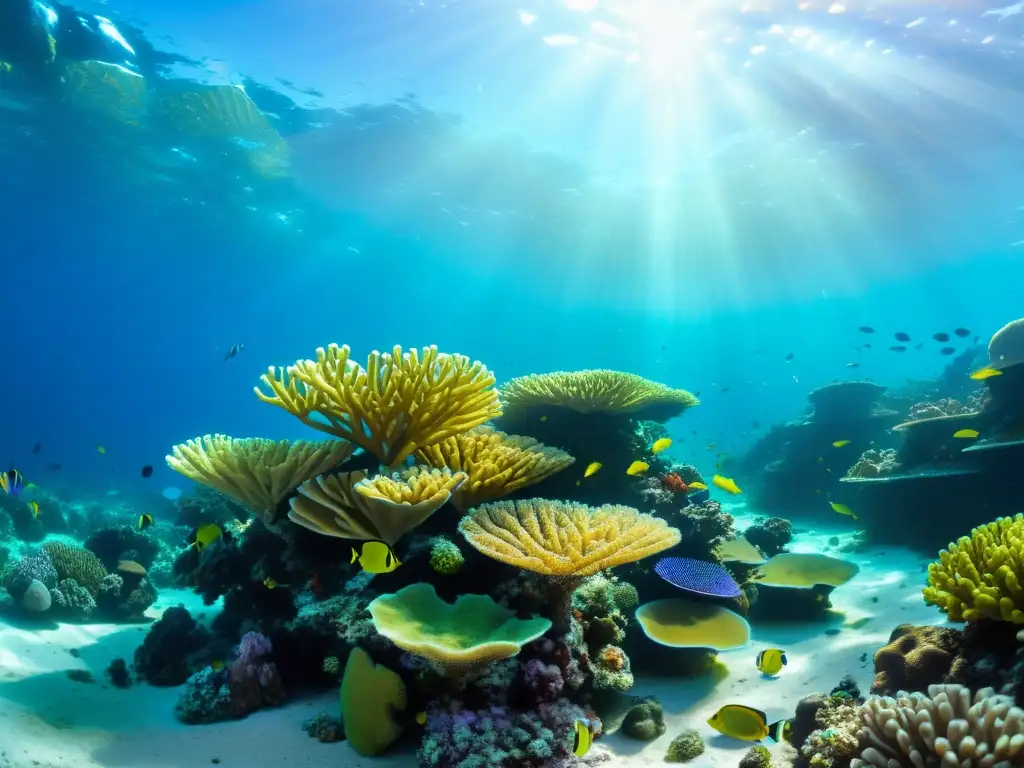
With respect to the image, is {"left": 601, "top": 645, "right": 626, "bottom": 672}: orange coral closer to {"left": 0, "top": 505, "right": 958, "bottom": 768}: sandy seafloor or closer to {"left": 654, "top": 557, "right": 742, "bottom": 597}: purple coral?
{"left": 0, "top": 505, "right": 958, "bottom": 768}: sandy seafloor

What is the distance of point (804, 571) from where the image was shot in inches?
286

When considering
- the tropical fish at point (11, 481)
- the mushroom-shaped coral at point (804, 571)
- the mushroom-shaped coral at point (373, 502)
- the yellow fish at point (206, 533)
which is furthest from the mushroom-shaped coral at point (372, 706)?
the tropical fish at point (11, 481)

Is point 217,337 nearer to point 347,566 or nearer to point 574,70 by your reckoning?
point 574,70

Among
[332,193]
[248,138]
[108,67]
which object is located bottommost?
[108,67]

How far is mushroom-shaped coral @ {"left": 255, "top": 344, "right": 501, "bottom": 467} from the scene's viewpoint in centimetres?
483

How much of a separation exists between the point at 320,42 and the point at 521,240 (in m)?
22.5

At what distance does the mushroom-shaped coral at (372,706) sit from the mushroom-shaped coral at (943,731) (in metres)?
2.96

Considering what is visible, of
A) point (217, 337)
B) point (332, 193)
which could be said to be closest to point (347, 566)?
point (332, 193)

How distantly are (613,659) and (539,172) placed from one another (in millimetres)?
29345

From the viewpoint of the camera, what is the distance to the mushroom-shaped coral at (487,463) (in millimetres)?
5107

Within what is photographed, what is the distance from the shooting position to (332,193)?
107ft

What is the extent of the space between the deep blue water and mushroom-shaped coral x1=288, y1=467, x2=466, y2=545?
19.5 meters

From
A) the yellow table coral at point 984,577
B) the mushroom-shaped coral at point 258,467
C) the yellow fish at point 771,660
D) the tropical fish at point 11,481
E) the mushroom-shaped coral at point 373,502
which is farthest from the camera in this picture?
the tropical fish at point 11,481

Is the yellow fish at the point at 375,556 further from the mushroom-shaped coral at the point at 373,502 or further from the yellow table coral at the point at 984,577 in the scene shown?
the yellow table coral at the point at 984,577
